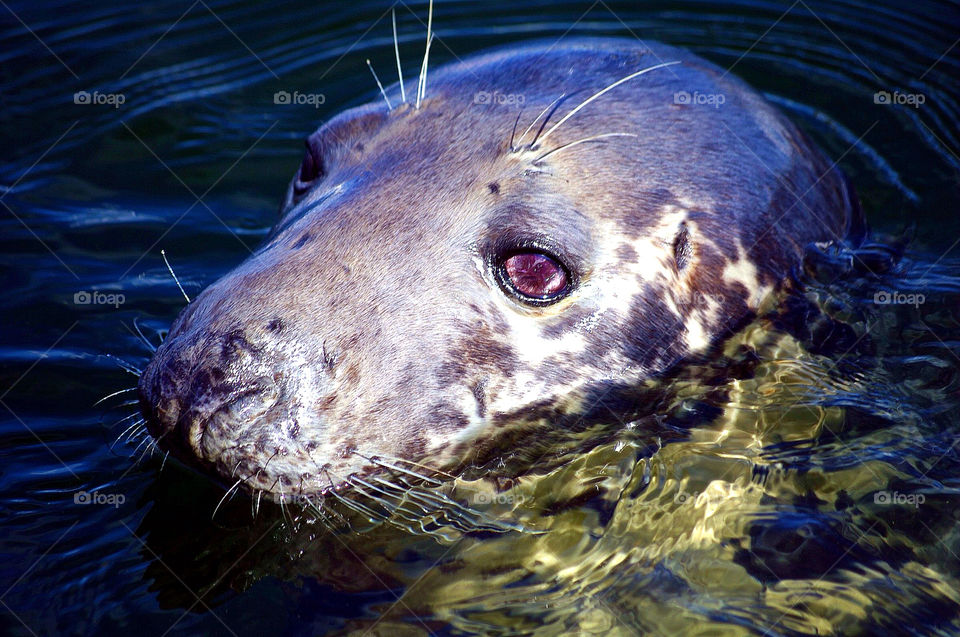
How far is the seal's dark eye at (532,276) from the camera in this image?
3238mm

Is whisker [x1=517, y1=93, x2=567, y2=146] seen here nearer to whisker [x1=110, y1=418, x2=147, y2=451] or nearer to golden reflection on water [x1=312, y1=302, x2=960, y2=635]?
golden reflection on water [x1=312, y1=302, x2=960, y2=635]

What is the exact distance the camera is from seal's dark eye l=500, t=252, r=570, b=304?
3.24m

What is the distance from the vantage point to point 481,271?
10.6ft

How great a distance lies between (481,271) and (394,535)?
869 millimetres

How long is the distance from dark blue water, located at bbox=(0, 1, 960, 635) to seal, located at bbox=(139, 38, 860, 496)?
0.35 metres

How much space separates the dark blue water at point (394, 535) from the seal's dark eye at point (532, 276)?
0.61 meters

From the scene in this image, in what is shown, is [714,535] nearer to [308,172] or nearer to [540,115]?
[540,115]

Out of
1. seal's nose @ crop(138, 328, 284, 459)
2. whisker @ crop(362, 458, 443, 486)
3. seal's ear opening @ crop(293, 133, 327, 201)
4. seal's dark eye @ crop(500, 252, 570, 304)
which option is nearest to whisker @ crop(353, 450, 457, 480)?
whisker @ crop(362, 458, 443, 486)

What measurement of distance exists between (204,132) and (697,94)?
10.9ft

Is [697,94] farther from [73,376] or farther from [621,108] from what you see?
[73,376]


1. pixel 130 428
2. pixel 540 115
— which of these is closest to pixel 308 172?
pixel 540 115

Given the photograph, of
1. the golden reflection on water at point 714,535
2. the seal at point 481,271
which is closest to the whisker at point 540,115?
the seal at point 481,271

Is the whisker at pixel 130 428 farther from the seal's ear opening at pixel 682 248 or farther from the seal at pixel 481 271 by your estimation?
the seal's ear opening at pixel 682 248

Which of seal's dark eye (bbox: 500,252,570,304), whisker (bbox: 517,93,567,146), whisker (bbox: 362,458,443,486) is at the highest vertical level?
whisker (bbox: 517,93,567,146)
